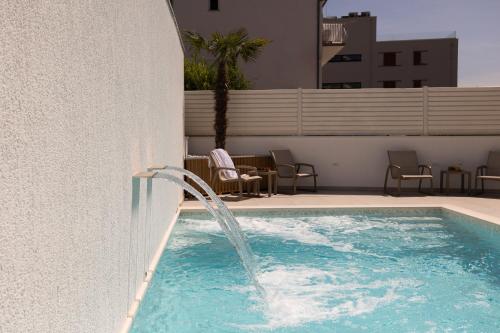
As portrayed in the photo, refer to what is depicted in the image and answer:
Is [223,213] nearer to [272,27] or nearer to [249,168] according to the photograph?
[249,168]

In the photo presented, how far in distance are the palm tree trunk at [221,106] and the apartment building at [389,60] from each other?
33.0 m

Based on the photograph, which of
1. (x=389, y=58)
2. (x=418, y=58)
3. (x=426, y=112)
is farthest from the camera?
(x=418, y=58)

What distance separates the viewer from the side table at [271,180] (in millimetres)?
10344

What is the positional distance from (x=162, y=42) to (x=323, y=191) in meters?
6.48

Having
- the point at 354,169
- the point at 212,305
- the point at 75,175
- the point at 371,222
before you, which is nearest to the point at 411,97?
the point at 354,169

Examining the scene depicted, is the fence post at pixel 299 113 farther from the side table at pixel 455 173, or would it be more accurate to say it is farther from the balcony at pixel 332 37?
the balcony at pixel 332 37

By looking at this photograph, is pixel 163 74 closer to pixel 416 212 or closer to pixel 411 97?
pixel 416 212

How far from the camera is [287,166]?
11039 mm

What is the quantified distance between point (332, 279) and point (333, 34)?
686 inches

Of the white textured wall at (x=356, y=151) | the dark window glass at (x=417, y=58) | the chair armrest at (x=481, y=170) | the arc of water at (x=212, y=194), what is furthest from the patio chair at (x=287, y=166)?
the dark window glass at (x=417, y=58)

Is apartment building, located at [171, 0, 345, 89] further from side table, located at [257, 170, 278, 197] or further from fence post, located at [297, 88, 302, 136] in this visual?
side table, located at [257, 170, 278, 197]

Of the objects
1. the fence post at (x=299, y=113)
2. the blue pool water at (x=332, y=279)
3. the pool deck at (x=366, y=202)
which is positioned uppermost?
the fence post at (x=299, y=113)

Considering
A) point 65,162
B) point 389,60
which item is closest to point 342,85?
point 389,60

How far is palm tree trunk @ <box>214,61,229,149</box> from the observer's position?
11359 millimetres
